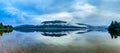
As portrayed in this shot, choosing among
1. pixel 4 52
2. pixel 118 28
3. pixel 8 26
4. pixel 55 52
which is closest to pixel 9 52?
pixel 4 52

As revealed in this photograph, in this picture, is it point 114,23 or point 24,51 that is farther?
point 114,23

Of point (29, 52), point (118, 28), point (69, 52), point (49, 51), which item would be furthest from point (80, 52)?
point (118, 28)

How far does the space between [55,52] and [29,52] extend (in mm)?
1857

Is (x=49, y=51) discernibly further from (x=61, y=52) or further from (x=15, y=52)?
(x=15, y=52)

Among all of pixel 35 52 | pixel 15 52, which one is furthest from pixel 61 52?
pixel 15 52

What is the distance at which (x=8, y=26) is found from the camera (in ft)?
424

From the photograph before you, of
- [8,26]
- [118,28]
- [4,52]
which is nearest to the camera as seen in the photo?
[4,52]

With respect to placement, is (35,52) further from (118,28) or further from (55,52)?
(118,28)

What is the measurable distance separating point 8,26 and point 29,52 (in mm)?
114244

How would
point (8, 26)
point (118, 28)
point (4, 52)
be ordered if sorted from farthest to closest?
1. point (8, 26)
2. point (118, 28)
3. point (4, 52)

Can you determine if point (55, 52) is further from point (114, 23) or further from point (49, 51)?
point (114, 23)

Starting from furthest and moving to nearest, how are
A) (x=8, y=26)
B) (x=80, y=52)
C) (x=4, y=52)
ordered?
1. (x=8, y=26)
2. (x=80, y=52)
3. (x=4, y=52)

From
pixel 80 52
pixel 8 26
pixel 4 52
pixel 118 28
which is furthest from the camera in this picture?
pixel 8 26

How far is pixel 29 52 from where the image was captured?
17.7 m
